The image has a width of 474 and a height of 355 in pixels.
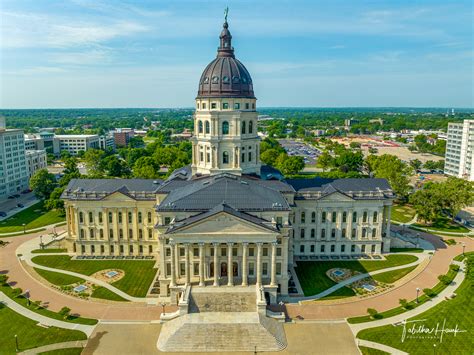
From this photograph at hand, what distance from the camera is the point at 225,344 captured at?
54.0 meters

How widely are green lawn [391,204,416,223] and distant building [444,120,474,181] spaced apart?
54201 millimetres

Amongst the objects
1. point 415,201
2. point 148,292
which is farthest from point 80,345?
point 415,201

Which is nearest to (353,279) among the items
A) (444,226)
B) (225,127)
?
(225,127)

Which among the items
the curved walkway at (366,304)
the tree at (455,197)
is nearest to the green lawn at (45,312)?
the curved walkway at (366,304)

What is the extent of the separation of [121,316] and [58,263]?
28.5m

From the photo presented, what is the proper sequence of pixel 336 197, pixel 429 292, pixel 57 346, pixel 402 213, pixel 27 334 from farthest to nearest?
pixel 402 213, pixel 336 197, pixel 429 292, pixel 27 334, pixel 57 346

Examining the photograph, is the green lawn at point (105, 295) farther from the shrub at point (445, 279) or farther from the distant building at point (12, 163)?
the distant building at point (12, 163)

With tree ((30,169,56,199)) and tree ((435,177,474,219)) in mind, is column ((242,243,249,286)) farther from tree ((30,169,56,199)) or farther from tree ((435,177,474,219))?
tree ((30,169,56,199))

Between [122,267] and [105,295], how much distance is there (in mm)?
11967

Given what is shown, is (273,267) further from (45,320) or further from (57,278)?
(57,278)

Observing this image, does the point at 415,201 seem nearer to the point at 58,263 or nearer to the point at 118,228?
the point at 118,228

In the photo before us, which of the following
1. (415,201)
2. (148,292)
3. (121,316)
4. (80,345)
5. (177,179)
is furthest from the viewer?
(415,201)

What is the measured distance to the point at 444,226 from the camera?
4112 inches

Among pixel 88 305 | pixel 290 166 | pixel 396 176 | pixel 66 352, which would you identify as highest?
pixel 396 176
